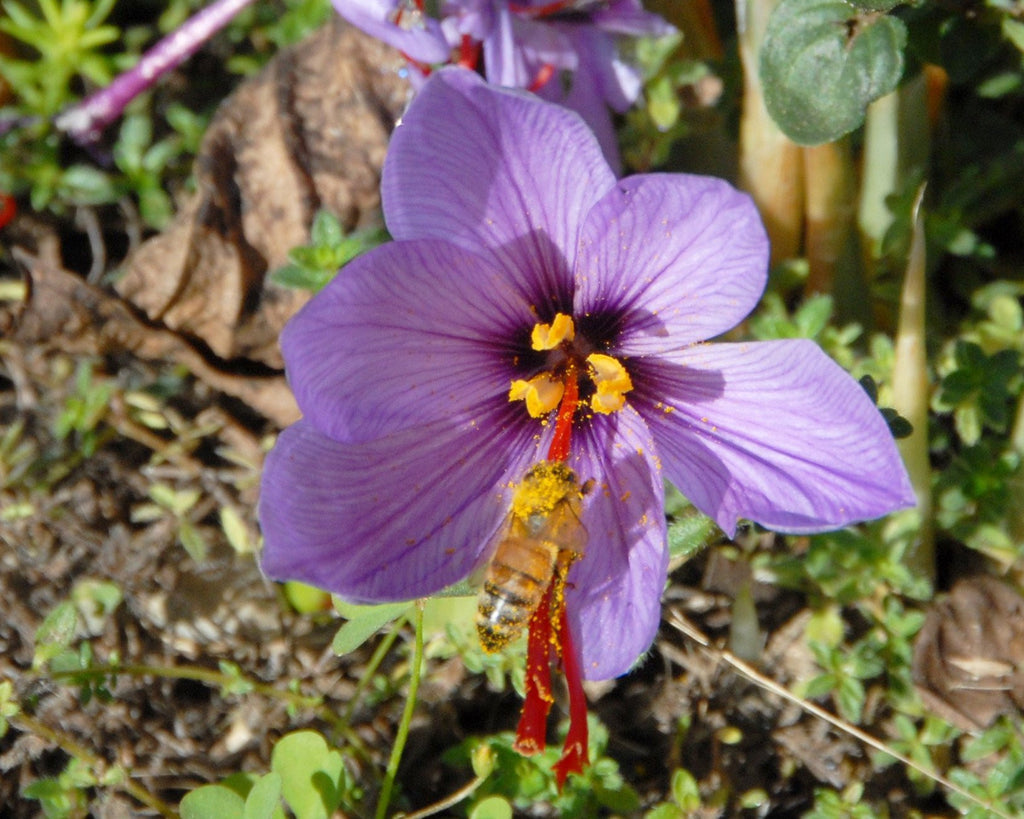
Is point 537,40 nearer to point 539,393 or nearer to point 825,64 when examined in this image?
point 825,64

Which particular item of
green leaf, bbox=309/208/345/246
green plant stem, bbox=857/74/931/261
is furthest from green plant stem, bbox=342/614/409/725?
green plant stem, bbox=857/74/931/261

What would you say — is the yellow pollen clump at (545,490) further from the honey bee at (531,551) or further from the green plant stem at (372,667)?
the green plant stem at (372,667)

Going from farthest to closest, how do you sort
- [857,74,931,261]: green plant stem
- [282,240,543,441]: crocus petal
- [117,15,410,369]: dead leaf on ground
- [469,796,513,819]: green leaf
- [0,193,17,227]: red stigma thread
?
1. [0,193,17,227]: red stigma thread
2. [117,15,410,369]: dead leaf on ground
3. [857,74,931,261]: green plant stem
4. [469,796,513,819]: green leaf
5. [282,240,543,441]: crocus petal

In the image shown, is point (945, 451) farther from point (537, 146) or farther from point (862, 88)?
point (537, 146)

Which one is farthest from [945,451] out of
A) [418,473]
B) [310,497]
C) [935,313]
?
[310,497]

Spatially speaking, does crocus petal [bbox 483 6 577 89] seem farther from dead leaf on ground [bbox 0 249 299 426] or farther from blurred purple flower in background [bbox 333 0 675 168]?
dead leaf on ground [bbox 0 249 299 426]

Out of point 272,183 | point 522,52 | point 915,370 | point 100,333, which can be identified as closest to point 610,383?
point 915,370

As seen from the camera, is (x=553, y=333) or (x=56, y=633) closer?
(x=553, y=333)
